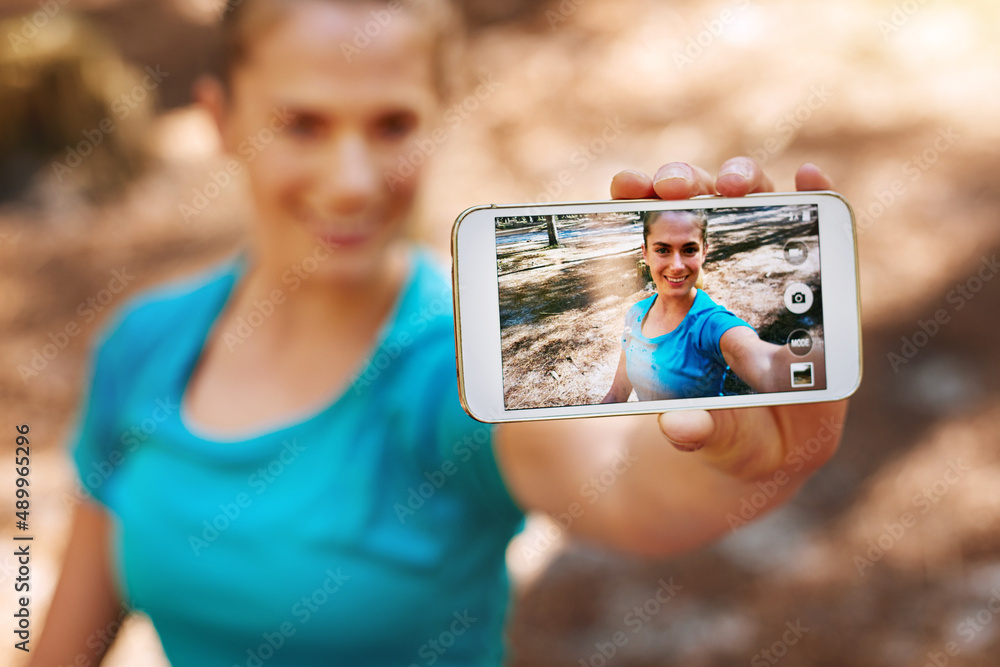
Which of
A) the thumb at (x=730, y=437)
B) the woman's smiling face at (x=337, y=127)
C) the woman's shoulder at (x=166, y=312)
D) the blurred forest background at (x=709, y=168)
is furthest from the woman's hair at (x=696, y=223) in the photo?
the blurred forest background at (x=709, y=168)

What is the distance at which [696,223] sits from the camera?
25.0 inches

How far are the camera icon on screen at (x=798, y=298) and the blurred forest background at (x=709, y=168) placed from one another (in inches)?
53.4

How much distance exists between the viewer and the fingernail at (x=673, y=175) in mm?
602

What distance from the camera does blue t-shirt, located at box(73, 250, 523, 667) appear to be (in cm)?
83

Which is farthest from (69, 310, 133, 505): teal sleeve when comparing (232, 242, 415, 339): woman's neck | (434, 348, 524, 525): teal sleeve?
(434, 348, 524, 525): teal sleeve

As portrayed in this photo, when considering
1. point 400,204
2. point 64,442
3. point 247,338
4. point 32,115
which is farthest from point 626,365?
point 32,115

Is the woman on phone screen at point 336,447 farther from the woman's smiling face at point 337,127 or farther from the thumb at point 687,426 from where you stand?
the thumb at point 687,426

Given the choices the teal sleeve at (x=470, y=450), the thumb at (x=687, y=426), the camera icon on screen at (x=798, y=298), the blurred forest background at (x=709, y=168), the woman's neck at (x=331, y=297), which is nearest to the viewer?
the thumb at (x=687, y=426)

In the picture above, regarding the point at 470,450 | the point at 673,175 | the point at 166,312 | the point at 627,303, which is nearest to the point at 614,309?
the point at 627,303

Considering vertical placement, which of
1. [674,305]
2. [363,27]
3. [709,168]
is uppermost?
[709,168]

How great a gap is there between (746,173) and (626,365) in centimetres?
18

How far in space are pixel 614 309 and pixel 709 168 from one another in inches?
93.1

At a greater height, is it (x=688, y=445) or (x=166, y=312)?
(x=166, y=312)

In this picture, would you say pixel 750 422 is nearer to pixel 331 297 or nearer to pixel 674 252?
pixel 674 252
